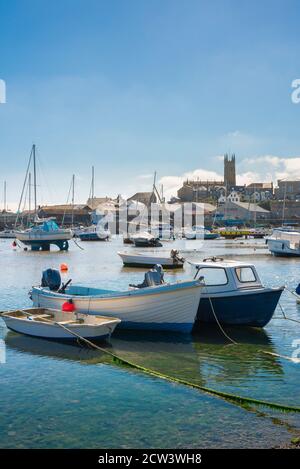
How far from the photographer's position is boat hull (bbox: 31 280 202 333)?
18.3 m

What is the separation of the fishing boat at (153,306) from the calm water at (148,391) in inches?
18.8

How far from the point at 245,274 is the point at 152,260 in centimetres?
2655

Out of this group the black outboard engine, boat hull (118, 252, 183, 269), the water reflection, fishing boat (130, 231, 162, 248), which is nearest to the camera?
the water reflection

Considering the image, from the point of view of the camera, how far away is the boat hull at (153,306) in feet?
60.2

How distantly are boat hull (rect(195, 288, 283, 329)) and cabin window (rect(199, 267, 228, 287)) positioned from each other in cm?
52

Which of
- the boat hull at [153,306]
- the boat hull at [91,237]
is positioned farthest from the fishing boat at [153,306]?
the boat hull at [91,237]

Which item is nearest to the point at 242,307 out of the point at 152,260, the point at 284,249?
the point at 152,260

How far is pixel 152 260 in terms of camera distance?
152 feet

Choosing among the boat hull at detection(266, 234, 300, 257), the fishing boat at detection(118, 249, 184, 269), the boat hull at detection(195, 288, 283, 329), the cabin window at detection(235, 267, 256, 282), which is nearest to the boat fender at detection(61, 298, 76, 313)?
the boat hull at detection(195, 288, 283, 329)

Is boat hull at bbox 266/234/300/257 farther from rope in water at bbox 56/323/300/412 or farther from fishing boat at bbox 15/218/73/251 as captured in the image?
rope in water at bbox 56/323/300/412

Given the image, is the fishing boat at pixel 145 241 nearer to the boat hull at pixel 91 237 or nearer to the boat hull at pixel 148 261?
the boat hull at pixel 148 261

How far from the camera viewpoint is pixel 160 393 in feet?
42.5

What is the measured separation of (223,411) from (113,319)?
7.18 meters
